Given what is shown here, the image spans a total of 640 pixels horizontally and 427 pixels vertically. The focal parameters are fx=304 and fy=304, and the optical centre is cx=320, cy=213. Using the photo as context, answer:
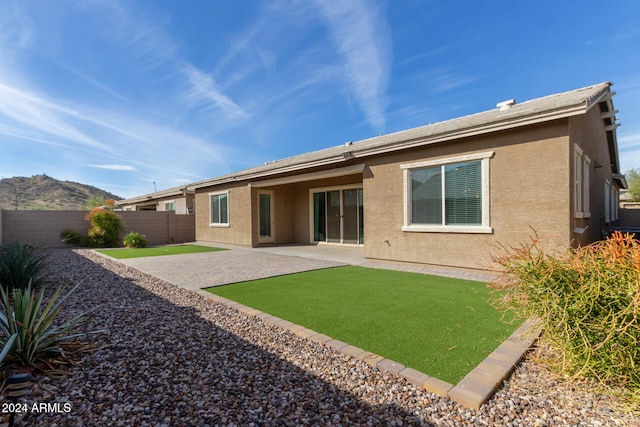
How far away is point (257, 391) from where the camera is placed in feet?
9.10

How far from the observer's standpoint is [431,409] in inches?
99.0

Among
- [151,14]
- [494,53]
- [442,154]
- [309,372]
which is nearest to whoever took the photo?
[309,372]

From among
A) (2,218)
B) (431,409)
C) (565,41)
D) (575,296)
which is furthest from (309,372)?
(2,218)

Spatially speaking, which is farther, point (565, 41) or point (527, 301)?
point (565, 41)

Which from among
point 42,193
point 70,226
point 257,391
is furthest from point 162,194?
point 42,193

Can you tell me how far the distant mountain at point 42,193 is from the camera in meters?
53.1

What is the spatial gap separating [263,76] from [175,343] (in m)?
13.4

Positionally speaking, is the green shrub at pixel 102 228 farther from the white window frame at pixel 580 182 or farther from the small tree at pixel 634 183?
the small tree at pixel 634 183

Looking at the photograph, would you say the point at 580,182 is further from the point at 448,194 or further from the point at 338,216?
the point at 338,216

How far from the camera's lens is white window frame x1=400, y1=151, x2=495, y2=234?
7.81m

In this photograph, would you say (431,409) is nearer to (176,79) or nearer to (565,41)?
(565,41)

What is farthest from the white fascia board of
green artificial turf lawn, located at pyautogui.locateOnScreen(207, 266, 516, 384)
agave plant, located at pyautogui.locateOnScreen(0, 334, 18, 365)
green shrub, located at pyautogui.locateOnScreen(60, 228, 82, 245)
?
green shrub, located at pyautogui.locateOnScreen(60, 228, 82, 245)

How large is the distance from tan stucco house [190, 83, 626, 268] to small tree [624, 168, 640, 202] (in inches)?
1118

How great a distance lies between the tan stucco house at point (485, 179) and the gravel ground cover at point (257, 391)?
11.7 ft
